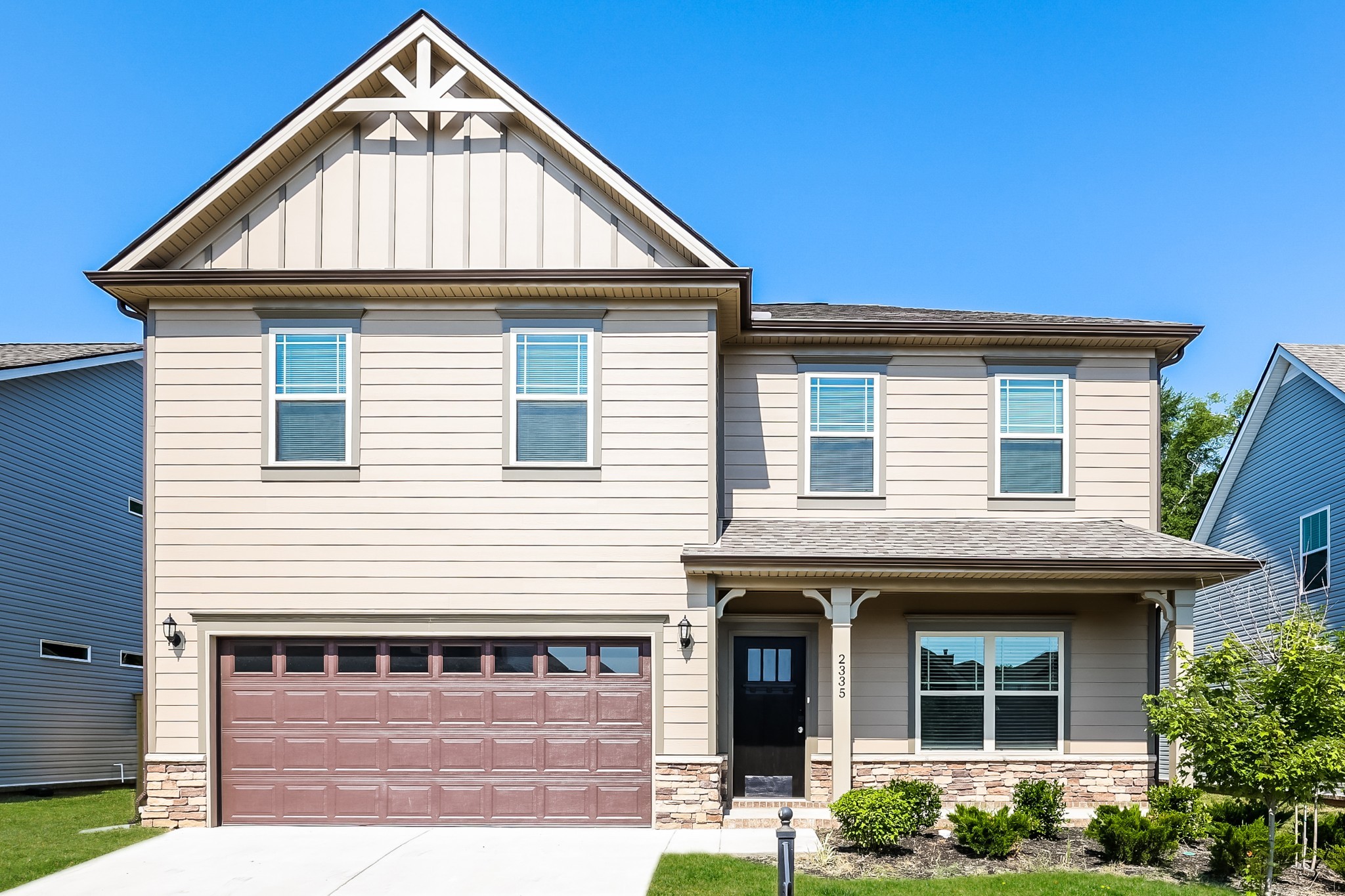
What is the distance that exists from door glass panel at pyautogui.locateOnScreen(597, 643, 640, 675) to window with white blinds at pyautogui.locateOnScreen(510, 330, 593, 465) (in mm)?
2181

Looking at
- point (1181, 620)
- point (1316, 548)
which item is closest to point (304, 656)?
point (1181, 620)

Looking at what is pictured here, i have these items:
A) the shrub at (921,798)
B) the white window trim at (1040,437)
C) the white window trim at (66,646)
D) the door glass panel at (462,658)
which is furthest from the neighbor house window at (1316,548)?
the white window trim at (66,646)

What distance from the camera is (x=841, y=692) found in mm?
12047

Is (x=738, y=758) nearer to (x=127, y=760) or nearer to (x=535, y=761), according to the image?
(x=535, y=761)

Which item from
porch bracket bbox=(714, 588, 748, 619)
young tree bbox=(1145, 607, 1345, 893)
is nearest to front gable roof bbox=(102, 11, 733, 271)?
porch bracket bbox=(714, 588, 748, 619)

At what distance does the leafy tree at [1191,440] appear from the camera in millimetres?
36688

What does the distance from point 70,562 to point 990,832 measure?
1526 cm

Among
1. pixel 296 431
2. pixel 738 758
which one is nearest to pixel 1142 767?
pixel 738 758

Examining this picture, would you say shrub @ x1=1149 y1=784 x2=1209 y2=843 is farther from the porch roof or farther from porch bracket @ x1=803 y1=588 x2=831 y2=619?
porch bracket @ x1=803 y1=588 x2=831 y2=619

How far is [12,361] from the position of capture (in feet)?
55.3

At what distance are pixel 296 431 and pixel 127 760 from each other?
10.2 metres

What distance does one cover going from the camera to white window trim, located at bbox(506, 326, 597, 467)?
12.3 meters

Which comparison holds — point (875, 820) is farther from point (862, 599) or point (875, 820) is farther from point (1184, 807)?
point (1184, 807)

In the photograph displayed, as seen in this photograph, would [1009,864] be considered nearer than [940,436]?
Yes
